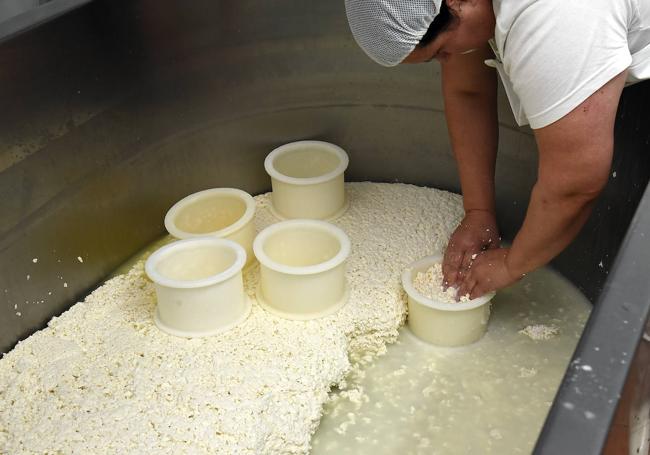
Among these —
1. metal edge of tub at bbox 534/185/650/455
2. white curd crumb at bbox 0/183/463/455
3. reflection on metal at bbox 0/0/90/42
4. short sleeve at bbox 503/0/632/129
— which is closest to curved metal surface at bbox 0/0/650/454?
reflection on metal at bbox 0/0/90/42

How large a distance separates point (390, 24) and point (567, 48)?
245 mm

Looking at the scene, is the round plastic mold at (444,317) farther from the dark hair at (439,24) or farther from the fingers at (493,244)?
the dark hair at (439,24)

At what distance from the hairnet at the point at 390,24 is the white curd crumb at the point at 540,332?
676 mm

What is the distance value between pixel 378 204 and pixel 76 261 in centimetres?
69

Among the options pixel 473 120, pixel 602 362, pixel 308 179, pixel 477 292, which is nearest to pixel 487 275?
pixel 477 292

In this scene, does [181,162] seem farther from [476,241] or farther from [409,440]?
[409,440]

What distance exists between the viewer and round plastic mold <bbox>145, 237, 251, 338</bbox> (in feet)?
4.62

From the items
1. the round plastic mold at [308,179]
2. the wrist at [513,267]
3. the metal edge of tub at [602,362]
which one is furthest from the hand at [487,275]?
the metal edge of tub at [602,362]

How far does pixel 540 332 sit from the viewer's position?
1.55 meters

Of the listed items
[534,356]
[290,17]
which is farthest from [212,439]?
[290,17]

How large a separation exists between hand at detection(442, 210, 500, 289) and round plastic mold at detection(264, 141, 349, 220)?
12.0 inches

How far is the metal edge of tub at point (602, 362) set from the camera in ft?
2.05

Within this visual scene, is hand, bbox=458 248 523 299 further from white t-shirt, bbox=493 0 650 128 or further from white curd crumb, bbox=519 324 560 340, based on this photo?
white t-shirt, bbox=493 0 650 128

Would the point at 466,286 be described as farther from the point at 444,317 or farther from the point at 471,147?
the point at 471,147
